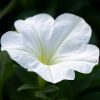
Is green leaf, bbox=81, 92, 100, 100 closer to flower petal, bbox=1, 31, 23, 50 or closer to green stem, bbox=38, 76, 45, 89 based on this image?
green stem, bbox=38, 76, 45, 89

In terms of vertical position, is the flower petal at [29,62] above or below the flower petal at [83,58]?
above

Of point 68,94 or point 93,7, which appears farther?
point 93,7

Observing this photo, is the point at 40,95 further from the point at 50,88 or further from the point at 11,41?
the point at 11,41

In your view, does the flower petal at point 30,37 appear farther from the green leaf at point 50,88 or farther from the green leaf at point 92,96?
the green leaf at point 92,96

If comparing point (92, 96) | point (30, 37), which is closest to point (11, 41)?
point (30, 37)

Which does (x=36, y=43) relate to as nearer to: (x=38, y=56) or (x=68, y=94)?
(x=38, y=56)

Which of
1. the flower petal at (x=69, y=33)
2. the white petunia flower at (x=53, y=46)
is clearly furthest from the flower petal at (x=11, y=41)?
the flower petal at (x=69, y=33)

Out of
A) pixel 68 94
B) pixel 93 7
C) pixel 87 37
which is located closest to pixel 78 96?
pixel 68 94

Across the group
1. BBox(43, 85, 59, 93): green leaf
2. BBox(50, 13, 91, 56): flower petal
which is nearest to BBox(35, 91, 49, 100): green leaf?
BBox(43, 85, 59, 93): green leaf
